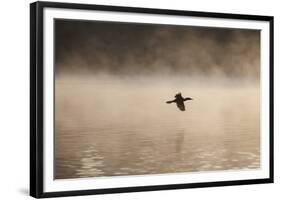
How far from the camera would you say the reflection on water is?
4230 mm

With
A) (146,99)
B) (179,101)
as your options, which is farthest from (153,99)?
(179,101)

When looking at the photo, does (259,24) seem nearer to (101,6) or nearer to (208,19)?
(208,19)

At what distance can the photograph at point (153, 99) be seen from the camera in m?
4.23

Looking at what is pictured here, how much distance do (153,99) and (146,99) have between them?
47 mm

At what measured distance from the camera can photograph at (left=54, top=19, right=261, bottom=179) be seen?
4230mm

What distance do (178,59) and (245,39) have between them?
520mm

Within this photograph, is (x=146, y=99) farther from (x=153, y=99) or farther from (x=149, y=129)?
(x=149, y=129)

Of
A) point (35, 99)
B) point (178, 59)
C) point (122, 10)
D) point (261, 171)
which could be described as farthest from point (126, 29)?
point (261, 171)

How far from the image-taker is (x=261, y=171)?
15.8 ft

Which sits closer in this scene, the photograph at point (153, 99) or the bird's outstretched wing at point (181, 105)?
the photograph at point (153, 99)

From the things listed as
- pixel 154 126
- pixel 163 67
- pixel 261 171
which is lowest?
pixel 261 171

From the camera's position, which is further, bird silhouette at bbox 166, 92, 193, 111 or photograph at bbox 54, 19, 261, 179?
bird silhouette at bbox 166, 92, 193, 111

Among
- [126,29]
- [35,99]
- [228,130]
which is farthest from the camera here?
[228,130]

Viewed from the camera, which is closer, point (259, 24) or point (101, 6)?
point (101, 6)
